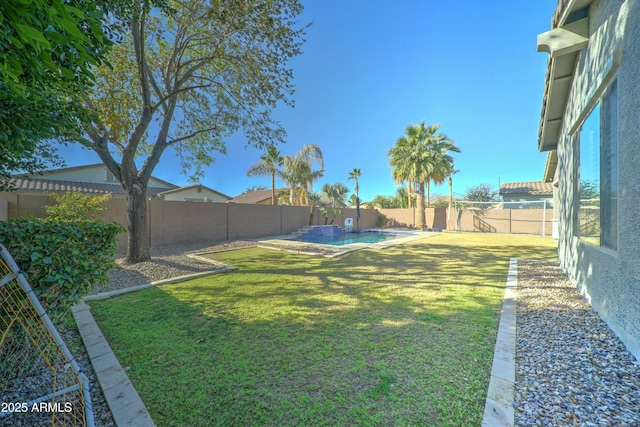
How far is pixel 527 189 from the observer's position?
25.5 m

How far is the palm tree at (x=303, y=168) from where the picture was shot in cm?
2031

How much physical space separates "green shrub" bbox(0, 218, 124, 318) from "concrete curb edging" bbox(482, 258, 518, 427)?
3809 mm

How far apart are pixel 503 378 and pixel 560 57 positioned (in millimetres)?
6737

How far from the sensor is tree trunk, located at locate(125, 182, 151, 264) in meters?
7.68

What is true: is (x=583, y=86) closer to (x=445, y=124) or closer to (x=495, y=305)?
(x=495, y=305)

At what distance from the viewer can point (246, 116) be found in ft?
29.4

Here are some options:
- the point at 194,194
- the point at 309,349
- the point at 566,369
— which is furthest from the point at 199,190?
the point at 566,369

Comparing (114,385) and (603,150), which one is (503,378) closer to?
(114,385)

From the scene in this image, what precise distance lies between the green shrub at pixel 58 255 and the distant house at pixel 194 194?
1805 cm

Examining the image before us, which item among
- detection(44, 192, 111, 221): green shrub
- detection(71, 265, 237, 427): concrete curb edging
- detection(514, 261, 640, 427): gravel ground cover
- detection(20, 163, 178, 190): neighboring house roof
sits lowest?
detection(71, 265, 237, 427): concrete curb edging

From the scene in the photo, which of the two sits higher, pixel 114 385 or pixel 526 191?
pixel 526 191

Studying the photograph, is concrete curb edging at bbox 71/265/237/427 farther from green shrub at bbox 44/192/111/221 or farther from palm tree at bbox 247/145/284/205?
palm tree at bbox 247/145/284/205

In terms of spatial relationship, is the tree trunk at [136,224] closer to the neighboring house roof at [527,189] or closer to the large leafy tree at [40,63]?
the large leafy tree at [40,63]

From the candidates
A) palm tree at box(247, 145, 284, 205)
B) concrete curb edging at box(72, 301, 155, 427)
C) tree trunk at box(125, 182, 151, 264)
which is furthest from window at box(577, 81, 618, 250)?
palm tree at box(247, 145, 284, 205)
